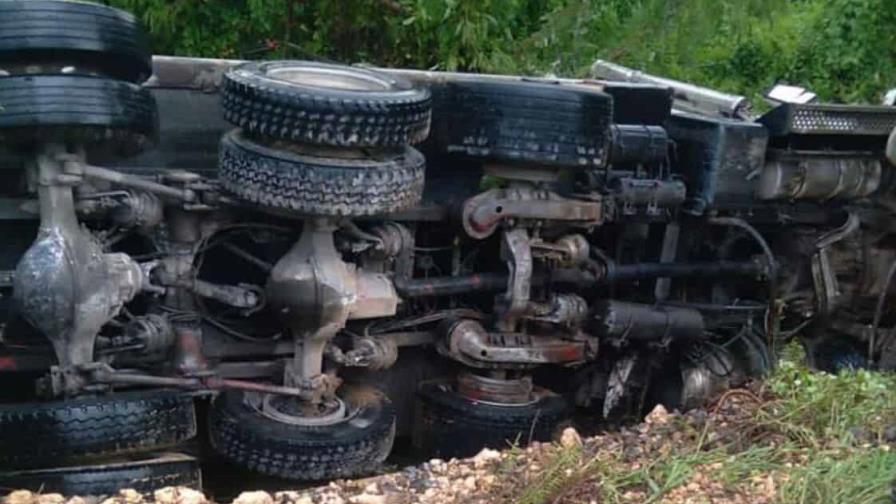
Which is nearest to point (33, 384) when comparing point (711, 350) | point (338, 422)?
point (338, 422)

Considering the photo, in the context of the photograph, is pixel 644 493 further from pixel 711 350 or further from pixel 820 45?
pixel 820 45

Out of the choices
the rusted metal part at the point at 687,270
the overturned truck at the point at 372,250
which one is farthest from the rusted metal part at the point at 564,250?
the rusted metal part at the point at 687,270

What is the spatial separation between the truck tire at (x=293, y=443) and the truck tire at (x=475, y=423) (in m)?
0.43

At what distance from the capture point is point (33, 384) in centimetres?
408

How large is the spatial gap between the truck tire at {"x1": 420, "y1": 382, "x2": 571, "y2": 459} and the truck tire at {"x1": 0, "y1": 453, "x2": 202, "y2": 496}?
1.11 m

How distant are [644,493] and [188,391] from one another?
5.20ft

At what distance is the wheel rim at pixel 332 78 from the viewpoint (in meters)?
3.93

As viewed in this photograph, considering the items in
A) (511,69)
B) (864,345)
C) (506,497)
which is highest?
(511,69)

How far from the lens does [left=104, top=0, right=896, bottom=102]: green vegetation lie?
296 inches

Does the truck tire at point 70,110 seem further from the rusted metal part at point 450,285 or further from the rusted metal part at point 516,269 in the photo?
the rusted metal part at point 516,269

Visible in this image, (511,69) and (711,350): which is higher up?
(511,69)

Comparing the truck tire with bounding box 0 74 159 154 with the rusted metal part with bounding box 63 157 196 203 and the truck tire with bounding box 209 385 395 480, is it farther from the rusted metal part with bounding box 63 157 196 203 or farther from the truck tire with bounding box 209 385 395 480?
the truck tire with bounding box 209 385 395 480

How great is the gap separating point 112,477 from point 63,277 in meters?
0.64

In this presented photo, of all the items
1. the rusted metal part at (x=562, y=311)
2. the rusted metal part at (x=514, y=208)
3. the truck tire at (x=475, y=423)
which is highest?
the rusted metal part at (x=514, y=208)
